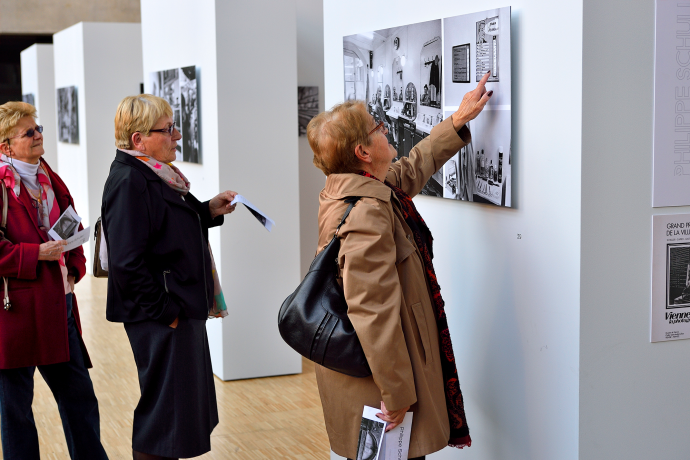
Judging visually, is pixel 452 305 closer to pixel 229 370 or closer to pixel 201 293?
pixel 201 293

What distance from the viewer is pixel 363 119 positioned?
276 centimetres

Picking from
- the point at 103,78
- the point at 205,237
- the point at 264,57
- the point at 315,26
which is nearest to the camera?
the point at 205,237

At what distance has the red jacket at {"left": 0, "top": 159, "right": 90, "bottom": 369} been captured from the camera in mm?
3674

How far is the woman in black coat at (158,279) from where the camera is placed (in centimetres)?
336

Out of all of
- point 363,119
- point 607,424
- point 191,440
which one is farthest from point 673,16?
point 191,440

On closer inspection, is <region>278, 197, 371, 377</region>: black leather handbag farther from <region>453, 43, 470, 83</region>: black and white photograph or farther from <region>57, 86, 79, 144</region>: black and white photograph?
<region>57, 86, 79, 144</region>: black and white photograph

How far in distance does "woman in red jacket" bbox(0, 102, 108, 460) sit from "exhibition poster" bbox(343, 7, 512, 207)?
5.64 feet

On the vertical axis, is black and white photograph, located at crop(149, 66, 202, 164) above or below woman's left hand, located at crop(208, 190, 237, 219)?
above

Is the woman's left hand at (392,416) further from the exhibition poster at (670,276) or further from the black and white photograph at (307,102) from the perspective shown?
the black and white photograph at (307,102)

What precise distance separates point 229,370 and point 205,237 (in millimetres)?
3096

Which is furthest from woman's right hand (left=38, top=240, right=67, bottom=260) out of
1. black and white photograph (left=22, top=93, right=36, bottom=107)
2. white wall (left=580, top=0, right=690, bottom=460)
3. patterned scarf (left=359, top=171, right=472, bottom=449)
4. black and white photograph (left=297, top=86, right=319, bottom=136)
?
black and white photograph (left=22, top=93, right=36, bottom=107)

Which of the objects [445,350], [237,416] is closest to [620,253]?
[445,350]

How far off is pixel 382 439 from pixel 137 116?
1.85 m

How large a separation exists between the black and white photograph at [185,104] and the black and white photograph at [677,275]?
15.9 ft
